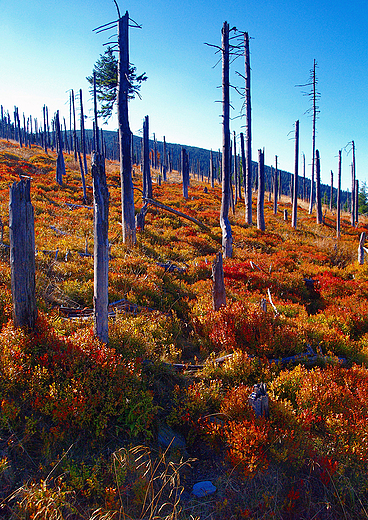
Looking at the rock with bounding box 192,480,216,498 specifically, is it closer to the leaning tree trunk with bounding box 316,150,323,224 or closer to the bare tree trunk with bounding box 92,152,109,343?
the bare tree trunk with bounding box 92,152,109,343

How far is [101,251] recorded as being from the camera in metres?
4.99

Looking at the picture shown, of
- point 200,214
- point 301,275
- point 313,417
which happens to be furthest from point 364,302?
point 200,214

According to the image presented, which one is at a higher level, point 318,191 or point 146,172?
point 146,172

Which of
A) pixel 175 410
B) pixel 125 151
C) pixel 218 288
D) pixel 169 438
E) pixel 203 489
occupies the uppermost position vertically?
pixel 125 151

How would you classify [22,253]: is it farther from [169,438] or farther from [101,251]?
[169,438]

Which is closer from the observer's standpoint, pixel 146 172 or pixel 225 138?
pixel 225 138

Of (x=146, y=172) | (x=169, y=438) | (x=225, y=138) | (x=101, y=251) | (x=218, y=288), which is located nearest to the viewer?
(x=169, y=438)

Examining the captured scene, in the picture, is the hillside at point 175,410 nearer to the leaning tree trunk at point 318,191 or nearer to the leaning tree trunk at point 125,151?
the leaning tree trunk at point 125,151

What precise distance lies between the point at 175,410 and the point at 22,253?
133 inches

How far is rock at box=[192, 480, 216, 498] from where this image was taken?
3496mm

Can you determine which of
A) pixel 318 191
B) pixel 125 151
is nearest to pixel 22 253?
pixel 125 151

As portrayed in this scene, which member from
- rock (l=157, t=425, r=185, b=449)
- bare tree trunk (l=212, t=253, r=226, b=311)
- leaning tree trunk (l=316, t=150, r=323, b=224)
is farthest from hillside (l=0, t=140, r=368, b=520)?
leaning tree trunk (l=316, t=150, r=323, b=224)

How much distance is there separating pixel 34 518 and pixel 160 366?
2623 millimetres

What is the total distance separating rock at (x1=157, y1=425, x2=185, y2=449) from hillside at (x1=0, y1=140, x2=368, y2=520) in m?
0.02
